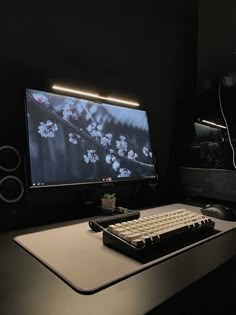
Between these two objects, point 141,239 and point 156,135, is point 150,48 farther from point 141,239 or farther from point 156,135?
point 141,239

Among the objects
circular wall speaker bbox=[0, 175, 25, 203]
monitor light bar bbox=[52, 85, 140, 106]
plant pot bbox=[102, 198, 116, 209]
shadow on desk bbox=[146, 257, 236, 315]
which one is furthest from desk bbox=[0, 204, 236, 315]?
monitor light bar bbox=[52, 85, 140, 106]

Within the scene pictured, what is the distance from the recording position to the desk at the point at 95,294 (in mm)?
465

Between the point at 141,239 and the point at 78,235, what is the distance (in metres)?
0.26

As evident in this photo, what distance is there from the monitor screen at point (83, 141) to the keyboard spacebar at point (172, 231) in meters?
0.41

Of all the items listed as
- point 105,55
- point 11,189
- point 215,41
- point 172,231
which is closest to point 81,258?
point 172,231

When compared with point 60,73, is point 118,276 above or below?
below

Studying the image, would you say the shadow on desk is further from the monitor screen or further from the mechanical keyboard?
the monitor screen

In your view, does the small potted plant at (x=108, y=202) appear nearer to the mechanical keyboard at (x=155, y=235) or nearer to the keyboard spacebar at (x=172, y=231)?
the mechanical keyboard at (x=155, y=235)

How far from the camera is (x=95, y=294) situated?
505mm

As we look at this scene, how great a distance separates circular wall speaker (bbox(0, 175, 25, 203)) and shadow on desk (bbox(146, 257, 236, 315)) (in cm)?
65

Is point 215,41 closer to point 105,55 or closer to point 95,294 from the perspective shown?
point 105,55

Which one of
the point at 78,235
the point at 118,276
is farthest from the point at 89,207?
the point at 118,276

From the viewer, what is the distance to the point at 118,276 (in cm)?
56

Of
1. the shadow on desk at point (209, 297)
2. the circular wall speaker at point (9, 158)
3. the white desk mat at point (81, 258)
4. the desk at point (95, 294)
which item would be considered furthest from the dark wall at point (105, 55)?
the shadow on desk at point (209, 297)
